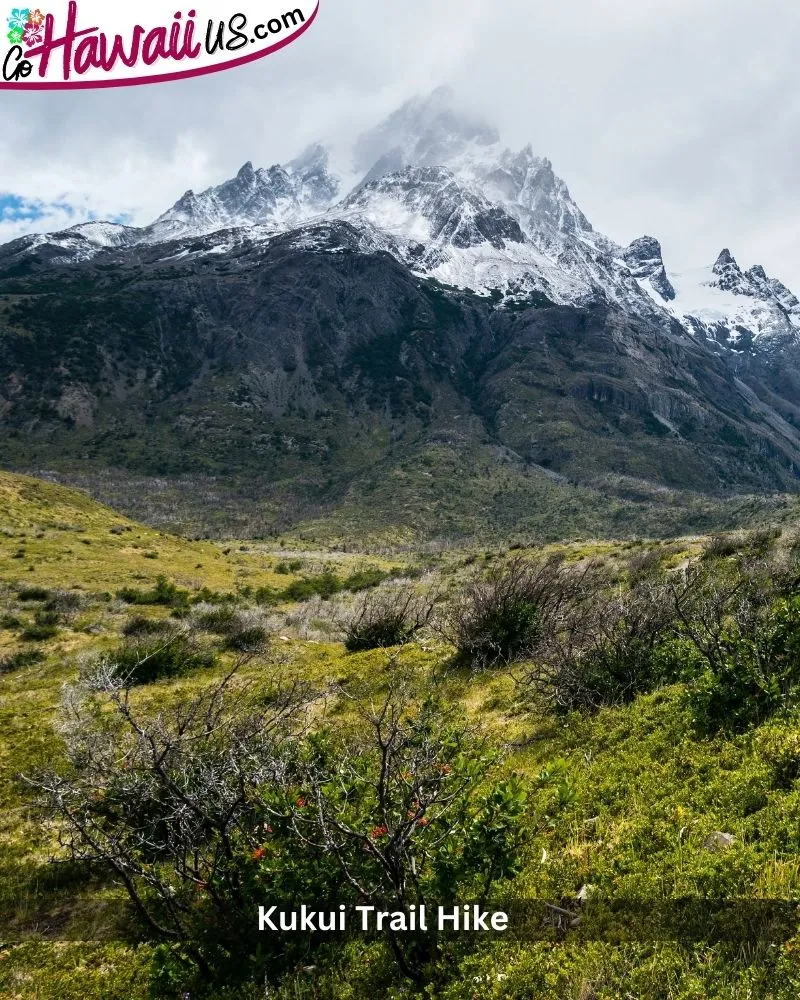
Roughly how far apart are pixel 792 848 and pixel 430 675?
302 inches

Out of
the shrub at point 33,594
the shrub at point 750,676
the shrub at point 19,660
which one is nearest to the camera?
the shrub at point 750,676

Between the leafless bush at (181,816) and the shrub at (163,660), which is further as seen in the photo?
the shrub at (163,660)

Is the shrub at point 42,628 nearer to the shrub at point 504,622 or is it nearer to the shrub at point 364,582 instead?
the shrub at point 504,622

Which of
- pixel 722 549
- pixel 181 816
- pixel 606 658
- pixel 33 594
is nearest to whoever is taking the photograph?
pixel 181 816

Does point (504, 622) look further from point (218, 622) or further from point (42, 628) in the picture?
point (42, 628)

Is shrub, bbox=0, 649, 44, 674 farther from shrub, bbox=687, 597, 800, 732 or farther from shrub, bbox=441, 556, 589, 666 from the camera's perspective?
shrub, bbox=687, 597, 800, 732

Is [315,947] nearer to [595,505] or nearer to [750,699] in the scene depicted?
[750,699]

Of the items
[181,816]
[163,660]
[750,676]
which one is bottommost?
[163,660]

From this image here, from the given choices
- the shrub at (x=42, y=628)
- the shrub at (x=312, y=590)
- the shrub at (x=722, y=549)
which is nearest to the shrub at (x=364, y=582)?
the shrub at (x=312, y=590)

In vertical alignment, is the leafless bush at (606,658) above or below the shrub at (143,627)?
above

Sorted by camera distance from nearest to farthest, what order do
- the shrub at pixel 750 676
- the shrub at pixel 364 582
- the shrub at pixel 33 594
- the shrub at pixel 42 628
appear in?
the shrub at pixel 750 676
the shrub at pixel 42 628
the shrub at pixel 33 594
the shrub at pixel 364 582

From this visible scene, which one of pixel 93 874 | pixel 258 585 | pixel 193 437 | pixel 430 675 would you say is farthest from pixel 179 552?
pixel 193 437

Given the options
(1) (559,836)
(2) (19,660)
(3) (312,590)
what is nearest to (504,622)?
(1) (559,836)

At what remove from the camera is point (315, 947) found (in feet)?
14.8
